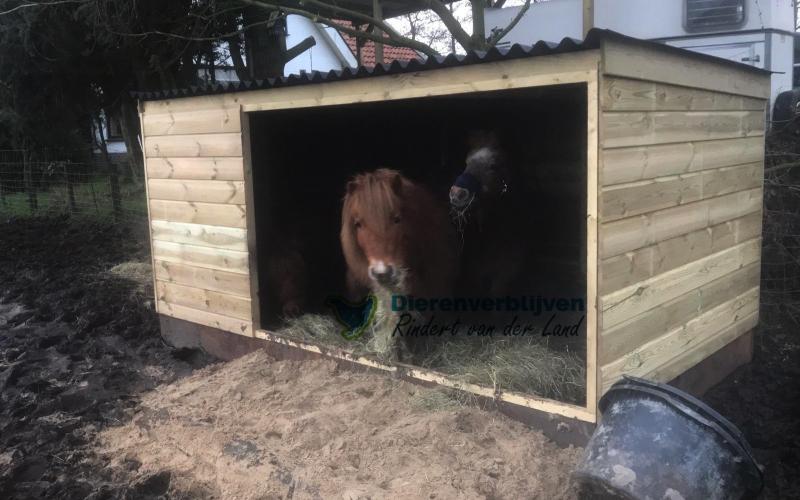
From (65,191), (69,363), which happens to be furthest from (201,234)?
(65,191)

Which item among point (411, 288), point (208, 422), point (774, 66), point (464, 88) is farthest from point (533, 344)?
point (774, 66)

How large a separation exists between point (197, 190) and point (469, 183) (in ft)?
6.88

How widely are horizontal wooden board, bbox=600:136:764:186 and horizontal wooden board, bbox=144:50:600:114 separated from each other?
42 centimetres

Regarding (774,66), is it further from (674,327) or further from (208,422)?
(208,422)

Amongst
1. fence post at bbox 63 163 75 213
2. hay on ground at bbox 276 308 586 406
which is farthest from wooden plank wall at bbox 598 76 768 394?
fence post at bbox 63 163 75 213

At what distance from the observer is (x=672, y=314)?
3551 mm

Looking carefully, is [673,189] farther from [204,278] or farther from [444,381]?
[204,278]

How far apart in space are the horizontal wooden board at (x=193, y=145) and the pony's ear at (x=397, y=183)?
51.2 inches

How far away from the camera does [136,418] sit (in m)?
4.03

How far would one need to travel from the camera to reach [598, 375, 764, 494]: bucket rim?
100.0 inches

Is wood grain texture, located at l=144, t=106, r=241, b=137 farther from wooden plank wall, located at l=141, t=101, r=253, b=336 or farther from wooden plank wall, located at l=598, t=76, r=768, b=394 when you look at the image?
wooden plank wall, located at l=598, t=76, r=768, b=394

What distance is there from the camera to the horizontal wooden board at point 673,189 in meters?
3.00

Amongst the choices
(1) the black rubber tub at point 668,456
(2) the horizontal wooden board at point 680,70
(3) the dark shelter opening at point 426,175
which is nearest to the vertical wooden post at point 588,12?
(3) the dark shelter opening at point 426,175

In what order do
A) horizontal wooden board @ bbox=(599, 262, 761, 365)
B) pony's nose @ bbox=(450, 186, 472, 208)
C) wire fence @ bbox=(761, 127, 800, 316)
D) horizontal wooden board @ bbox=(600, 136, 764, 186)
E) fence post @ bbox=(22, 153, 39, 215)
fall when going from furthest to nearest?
1. fence post @ bbox=(22, 153, 39, 215)
2. wire fence @ bbox=(761, 127, 800, 316)
3. pony's nose @ bbox=(450, 186, 472, 208)
4. horizontal wooden board @ bbox=(599, 262, 761, 365)
5. horizontal wooden board @ bbox=(600, 136, 764, 186)
